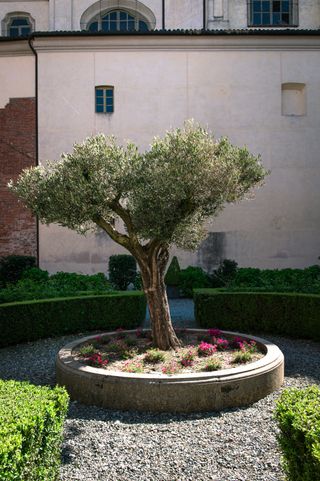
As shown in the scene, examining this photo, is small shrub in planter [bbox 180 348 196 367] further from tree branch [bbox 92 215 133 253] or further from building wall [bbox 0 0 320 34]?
building wall [bbox 0 0 320 34]

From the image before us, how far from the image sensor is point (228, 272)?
554 inches

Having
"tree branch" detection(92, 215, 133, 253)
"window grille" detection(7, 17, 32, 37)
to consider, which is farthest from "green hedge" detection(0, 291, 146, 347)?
"window grille" detection(7, 17, 32, 37)

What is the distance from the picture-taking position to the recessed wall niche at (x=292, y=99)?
619 inches

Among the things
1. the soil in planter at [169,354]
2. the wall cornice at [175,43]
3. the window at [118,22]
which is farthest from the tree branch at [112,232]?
the window at [118,22]

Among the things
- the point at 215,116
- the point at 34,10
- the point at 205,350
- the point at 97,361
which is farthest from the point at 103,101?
the point at 97,361

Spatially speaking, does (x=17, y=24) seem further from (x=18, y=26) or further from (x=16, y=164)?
(x=16, y=164)

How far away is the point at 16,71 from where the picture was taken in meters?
15.8

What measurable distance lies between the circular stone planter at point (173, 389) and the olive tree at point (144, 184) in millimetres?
1719

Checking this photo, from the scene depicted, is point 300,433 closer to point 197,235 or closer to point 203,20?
point 197,235

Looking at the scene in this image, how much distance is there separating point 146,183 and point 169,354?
2.24 m

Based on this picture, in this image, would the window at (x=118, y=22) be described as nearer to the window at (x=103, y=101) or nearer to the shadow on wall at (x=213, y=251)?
the window at (x=103, y=101)

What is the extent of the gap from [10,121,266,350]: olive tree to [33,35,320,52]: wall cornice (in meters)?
10.6

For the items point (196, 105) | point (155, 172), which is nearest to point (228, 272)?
point (196, 105)

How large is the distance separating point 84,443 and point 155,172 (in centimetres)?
301
